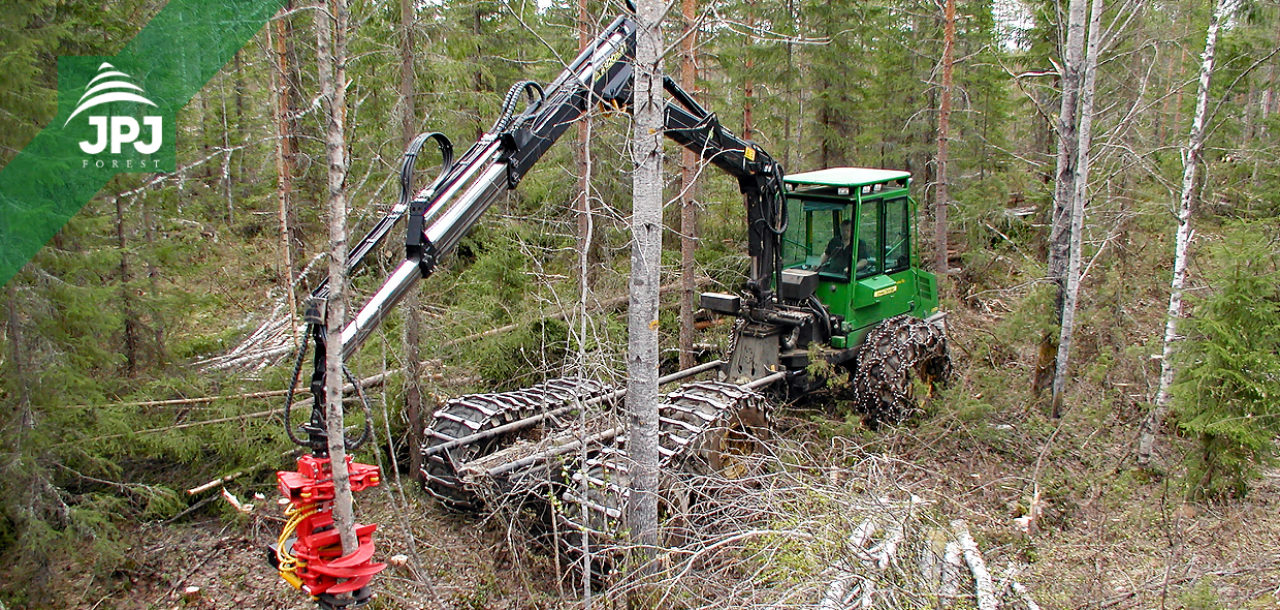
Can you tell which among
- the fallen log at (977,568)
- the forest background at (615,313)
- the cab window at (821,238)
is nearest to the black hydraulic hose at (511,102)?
the forest background at (615,313)

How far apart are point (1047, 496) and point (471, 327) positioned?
6.85 metres

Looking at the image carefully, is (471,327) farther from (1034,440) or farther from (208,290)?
(208,290)

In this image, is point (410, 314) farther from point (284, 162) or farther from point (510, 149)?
point (284, 162)

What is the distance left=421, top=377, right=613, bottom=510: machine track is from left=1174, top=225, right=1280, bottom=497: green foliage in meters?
5.23

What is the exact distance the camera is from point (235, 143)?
57.3 feet

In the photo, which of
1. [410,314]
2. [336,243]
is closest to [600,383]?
[336,243]

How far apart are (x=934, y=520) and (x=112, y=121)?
1023 centimetres

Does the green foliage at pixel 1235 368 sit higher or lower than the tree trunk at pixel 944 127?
lower

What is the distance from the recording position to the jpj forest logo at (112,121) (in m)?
7.98

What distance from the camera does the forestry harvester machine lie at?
15.4ft

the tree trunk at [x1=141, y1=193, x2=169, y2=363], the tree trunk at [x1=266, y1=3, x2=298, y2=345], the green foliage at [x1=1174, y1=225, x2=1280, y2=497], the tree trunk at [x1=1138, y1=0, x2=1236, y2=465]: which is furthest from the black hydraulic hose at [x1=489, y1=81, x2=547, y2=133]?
the tree trunk at [x1=266, y1=3, x2=298, y2=345]

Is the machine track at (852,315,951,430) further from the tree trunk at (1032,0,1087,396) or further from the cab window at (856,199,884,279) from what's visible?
the tree trunk at (1032,0,1087,396)

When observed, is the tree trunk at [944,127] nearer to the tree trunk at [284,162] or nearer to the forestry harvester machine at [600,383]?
the forestry harvester machine at [600,383]

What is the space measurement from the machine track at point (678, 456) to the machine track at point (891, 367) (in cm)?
149
